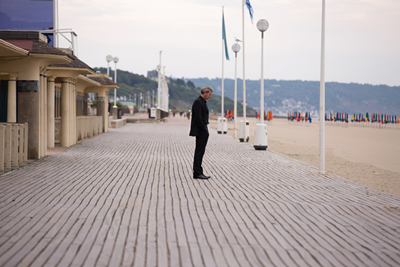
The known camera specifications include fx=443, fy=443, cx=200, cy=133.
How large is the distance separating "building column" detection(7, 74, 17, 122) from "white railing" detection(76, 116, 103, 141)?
6.10 meters

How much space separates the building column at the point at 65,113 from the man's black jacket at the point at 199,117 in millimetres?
9086

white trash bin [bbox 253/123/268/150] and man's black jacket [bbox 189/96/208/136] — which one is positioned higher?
man's black jacket [bbox 189/96/208/136]

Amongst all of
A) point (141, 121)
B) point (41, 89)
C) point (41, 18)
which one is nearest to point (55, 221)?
point (41, 89)

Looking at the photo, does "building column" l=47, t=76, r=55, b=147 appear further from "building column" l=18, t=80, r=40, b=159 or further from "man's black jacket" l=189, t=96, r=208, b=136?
"man's black jacket" l=189, t=96, r=208, b=136

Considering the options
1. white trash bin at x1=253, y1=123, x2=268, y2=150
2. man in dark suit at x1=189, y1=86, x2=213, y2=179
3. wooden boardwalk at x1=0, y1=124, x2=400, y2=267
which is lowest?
wooden boardwalk at x1=0, y1=124, x2=400, y2=267

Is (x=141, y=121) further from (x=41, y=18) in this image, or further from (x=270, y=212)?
(x=270, y=212)

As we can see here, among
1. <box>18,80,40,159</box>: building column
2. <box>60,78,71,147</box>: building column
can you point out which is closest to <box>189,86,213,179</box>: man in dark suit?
<box>18,80,40,159</box>: building column

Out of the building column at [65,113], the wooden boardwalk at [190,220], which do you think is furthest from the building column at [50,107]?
the wooden boardwalk at [190,220]

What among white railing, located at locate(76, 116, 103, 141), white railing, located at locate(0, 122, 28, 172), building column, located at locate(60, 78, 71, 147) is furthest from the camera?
white railing, located at locate(76, 116, 103, 141)

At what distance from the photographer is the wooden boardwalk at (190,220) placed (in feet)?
13.5

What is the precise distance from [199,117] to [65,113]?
9.53 meters

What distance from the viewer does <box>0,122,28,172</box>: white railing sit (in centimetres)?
930

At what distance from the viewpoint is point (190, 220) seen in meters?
5.37

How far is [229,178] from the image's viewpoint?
9.06 metres
